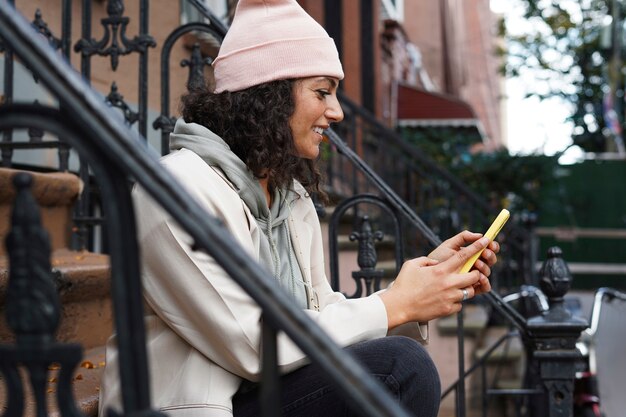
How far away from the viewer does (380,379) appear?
7.16 ft

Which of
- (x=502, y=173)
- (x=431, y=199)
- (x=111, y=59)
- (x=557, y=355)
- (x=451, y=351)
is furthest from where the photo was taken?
(x=502, y=173)

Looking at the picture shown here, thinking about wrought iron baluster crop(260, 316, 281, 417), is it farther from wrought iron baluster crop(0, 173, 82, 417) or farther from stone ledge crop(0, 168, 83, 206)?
stone ledge crop(0, 168, 83, 206)

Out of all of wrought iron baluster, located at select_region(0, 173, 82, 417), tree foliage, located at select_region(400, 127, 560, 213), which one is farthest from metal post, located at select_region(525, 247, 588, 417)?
tree foliage, located at select_region(400, 127, 560, 213)

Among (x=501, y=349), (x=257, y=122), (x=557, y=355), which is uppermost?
(x=257, y=122)

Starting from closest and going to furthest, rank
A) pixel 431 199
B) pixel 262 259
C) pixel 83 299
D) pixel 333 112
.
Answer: pixel 262 259 → pixel 333 112 → pixel 83 299 → pixel 431 199

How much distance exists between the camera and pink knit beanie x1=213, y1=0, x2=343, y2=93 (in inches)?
95.7

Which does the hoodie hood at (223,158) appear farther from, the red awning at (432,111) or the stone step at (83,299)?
the red awning at (432,111)

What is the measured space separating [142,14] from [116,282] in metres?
2.48

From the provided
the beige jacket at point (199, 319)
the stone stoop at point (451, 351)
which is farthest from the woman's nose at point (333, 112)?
the stone stoop at point (451, 351)

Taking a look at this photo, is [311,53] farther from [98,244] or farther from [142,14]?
[98,244]

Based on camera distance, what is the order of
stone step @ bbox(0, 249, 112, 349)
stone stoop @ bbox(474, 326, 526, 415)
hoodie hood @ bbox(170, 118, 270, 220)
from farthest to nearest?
stone stoop @ bbox(474, 326, 526, 415) < stone step @ bbox(0, 249, 112, 349) < hoodie hood @ bbox(170, 118, 270, 220)

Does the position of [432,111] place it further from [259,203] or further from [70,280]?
[259,203]

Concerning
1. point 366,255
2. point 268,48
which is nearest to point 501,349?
point 366,255

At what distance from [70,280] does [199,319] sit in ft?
3.79
